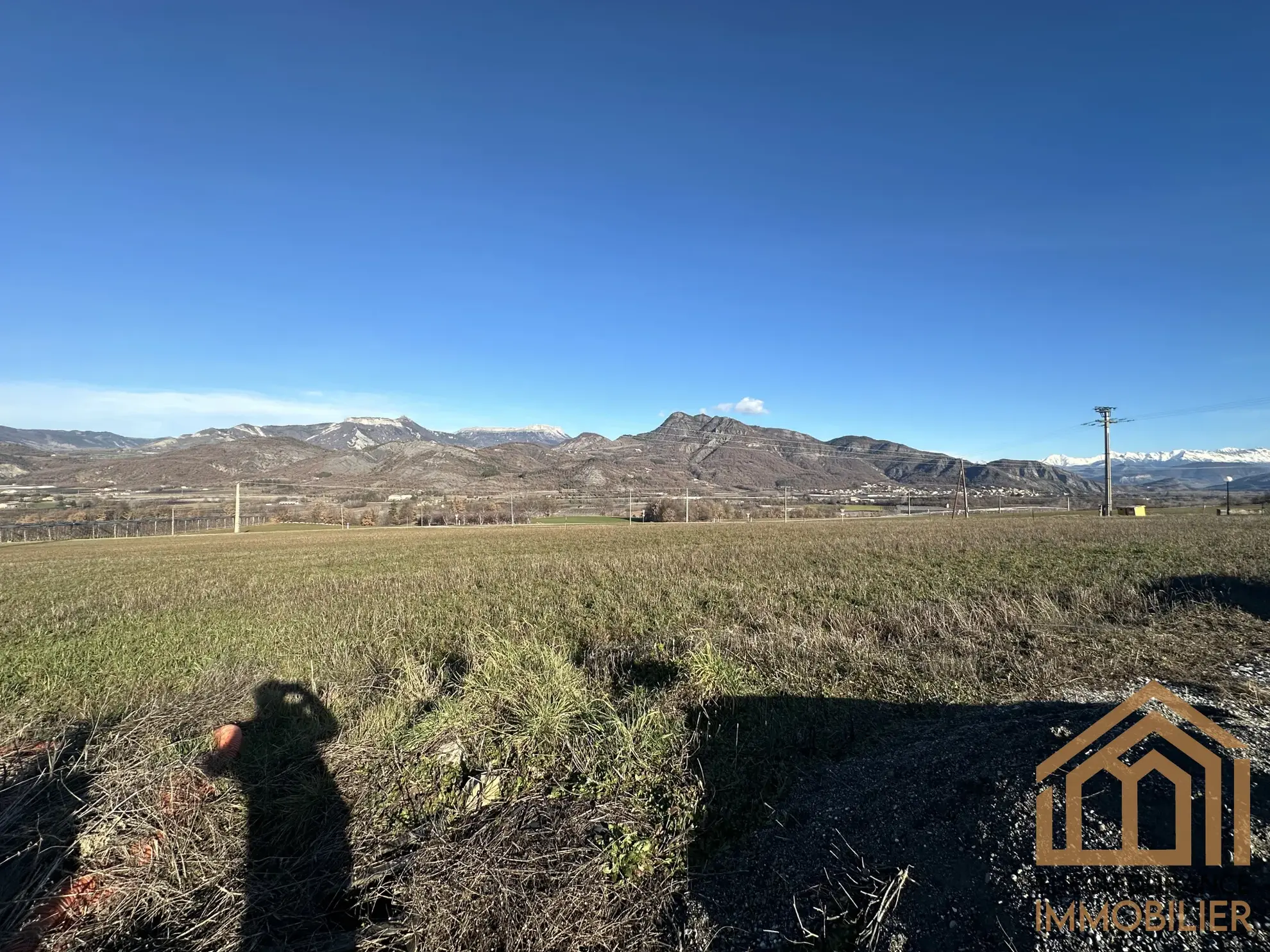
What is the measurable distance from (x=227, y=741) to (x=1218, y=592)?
20683 millimetres

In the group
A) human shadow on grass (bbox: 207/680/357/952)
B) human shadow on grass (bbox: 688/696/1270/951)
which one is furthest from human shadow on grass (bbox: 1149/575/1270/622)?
human shadow on grass (bbox: 207/680/357/952)

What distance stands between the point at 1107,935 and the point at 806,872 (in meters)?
1.71

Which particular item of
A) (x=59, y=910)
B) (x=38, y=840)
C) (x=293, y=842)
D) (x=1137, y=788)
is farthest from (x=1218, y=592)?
(x=38, y=840)

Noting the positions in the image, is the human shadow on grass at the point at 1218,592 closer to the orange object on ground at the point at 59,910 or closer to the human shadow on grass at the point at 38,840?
the orange object on ground at the point at 59,910

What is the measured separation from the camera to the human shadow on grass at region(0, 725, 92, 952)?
3592 millimetres

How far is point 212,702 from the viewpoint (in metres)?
7.15

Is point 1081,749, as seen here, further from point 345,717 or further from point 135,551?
point 135,551

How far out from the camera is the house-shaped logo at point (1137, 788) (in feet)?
10.0

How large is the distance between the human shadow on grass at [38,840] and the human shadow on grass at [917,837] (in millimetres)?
4277

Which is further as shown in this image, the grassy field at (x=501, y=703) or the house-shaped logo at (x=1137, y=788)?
the grassy field at (x=501, y=703)

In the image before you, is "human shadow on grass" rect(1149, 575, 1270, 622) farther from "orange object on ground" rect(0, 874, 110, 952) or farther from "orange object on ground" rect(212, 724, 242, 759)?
"orange object on ground" rect(0, 874, 110, 952)

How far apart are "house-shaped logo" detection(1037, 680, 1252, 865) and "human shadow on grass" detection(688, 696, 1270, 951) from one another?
0.04 metres

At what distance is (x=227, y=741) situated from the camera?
605 centimetres

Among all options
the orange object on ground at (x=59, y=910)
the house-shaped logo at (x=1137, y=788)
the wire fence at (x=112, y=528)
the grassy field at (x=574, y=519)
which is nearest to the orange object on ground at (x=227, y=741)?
the orange object on ground at (x=59, y=910)
